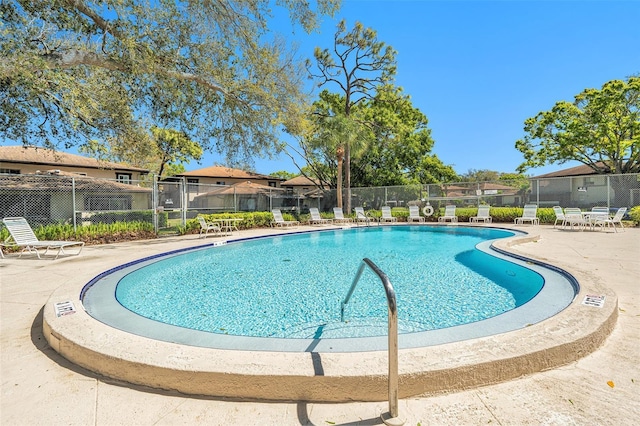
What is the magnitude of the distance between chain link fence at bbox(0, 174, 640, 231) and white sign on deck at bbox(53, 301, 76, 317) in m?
7.89

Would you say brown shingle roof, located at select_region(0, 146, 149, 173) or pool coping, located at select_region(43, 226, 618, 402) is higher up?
brown shingle roof, located at select_region(0, 146, 149, 173)

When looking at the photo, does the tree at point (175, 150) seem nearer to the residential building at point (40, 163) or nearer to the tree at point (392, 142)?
the residential building at point (40, 163)

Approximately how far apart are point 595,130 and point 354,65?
18.0 metres

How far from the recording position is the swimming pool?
305 centimetres

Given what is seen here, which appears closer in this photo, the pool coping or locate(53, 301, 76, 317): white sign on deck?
the pool coping

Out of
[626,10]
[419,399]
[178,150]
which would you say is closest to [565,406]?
[419,399]

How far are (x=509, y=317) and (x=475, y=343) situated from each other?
4.08 ft

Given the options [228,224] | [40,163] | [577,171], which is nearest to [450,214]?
[228,224]

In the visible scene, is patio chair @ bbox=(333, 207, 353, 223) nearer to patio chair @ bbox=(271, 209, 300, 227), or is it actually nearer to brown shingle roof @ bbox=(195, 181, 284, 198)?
patio chair @ bbox=(271, 209, 300, 227)

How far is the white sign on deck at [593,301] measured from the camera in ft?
10.5

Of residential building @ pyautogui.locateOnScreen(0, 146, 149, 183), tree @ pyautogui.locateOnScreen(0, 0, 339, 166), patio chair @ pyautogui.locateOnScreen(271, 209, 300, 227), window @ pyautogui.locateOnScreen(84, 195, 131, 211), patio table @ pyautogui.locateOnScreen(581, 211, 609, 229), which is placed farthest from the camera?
residential building @ pyautogui.locateOnScreen(0, 146, 149, 183)

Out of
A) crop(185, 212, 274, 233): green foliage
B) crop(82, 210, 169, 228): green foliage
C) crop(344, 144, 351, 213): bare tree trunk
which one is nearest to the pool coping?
crop(82, 210, 169, 228): green foliage

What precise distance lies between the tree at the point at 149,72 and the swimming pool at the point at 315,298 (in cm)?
492

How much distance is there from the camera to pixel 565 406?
6.21 feet
